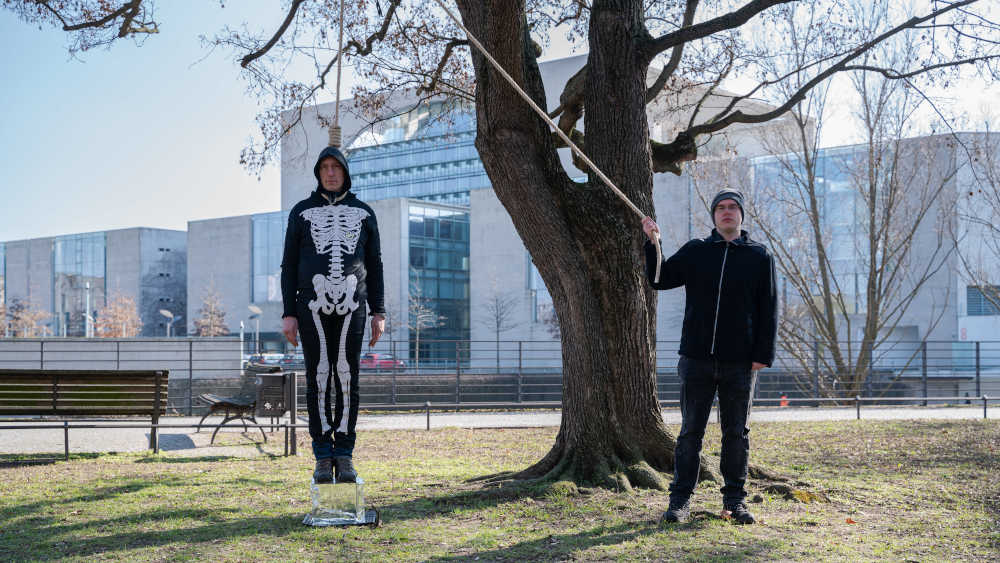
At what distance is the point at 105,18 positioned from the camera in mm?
9430

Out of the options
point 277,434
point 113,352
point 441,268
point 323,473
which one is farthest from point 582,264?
point 441,268

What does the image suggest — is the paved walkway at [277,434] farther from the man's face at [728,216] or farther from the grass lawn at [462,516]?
the man's face at [728,216]

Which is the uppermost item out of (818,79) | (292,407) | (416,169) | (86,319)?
(416,169)

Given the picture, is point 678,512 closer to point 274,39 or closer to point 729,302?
point 729,302

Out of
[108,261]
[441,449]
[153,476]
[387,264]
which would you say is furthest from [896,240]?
[108,261]

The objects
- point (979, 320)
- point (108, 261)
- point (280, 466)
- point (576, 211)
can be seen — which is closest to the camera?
point (576, 211)

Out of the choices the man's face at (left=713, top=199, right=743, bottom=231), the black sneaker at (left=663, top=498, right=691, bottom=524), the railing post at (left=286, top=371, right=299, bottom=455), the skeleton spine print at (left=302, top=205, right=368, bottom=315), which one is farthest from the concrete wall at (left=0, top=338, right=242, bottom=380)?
the man's face at (left=713, top=199, right=743, bottom=231)

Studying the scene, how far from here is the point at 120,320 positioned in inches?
2518

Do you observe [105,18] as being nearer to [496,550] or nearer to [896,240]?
[496,550]

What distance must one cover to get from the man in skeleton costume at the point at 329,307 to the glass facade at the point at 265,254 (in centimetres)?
5728

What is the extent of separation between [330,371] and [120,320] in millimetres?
64737

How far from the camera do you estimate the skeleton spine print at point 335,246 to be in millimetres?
4855

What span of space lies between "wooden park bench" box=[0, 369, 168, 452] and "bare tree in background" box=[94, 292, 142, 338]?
57.0 metres

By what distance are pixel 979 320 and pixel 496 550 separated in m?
41.5
